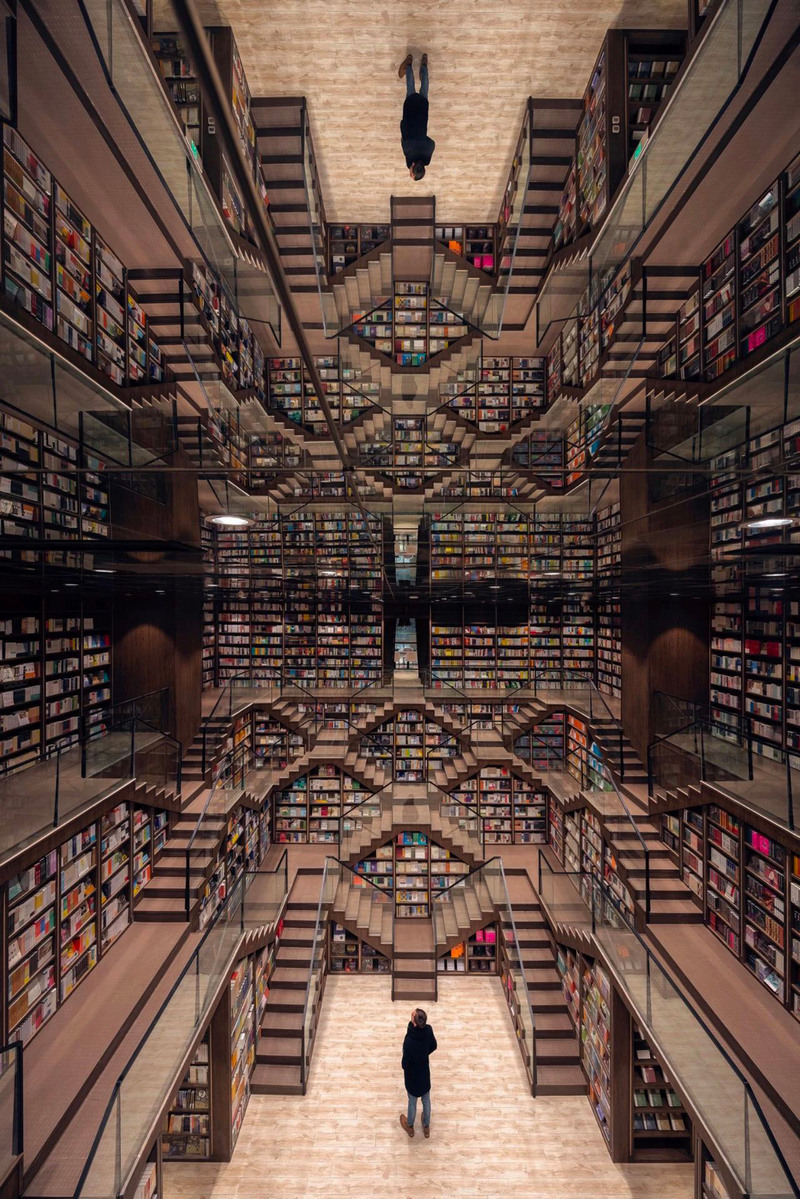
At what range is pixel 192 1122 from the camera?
4.28 metres

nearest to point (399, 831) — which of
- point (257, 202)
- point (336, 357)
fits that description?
point (336, 357)

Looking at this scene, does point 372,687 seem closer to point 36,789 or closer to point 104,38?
point 36,789

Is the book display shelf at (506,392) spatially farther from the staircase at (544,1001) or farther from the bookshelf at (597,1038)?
the bookshelf at (597,1038)

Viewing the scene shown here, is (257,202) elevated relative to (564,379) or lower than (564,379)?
lower

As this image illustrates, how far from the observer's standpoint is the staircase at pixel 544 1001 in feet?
16.3

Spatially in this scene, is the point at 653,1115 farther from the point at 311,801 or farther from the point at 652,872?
the point at 311,801

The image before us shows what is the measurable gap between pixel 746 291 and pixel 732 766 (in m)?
3.57

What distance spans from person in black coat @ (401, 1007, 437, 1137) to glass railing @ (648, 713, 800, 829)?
2.90 m

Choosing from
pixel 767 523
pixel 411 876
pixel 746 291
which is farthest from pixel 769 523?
pixel 411 876

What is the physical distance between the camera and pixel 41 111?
118 inches

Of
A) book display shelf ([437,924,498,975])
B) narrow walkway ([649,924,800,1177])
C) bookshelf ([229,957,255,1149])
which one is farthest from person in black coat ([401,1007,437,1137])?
book display shelf ([437,924,498,975])

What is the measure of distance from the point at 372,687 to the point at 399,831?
195cm

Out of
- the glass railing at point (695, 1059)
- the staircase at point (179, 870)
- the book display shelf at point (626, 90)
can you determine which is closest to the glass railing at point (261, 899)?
the staircase at point (179, 870)

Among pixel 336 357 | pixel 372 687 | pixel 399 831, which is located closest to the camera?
pixel 336 357
